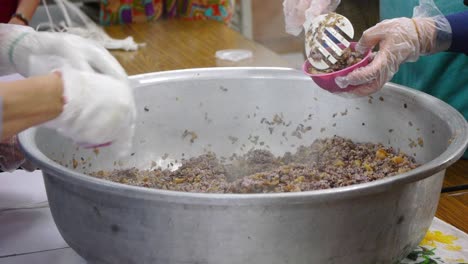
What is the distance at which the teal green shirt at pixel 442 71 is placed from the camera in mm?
1440

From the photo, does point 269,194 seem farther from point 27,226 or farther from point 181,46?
point 181,46

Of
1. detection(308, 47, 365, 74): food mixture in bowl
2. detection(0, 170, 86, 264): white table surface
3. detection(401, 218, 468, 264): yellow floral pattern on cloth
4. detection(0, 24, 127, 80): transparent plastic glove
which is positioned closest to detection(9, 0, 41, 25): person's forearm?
detection(0, 170, 86, 264): white table surface

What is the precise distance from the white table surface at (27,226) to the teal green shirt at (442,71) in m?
0.91

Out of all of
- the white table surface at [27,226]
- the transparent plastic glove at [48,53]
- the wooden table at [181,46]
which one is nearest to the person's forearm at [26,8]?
the wooden table at [181,46]

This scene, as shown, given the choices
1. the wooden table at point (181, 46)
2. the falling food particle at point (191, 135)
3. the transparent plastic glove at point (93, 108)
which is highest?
the transparent plastic glove at point (93, 108)

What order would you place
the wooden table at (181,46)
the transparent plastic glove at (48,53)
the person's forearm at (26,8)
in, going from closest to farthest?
the transparent plastic glove at (48,53) < the wooden table at (181,46) < the person's forearm at (26,8)

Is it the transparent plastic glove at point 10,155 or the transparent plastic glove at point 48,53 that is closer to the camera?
the transparent plastic glove at point 48,53

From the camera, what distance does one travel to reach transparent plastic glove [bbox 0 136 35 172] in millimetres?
1211

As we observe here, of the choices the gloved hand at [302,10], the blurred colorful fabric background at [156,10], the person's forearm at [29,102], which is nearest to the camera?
the person's forearm at [29,102]

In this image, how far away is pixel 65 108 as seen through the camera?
75cm

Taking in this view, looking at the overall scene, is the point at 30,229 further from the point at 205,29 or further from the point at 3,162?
the point at 205,29

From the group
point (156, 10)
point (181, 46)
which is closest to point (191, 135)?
point (181, 46)

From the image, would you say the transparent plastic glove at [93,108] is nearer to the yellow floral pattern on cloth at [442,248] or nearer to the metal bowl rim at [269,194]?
the metal bowl rim at [269,194]

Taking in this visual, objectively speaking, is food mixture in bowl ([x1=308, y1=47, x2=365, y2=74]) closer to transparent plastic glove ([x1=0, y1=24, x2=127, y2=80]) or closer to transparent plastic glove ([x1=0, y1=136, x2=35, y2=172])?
transparent plastic glove ([x1=0, y1=24, x2=127, y2=80])
